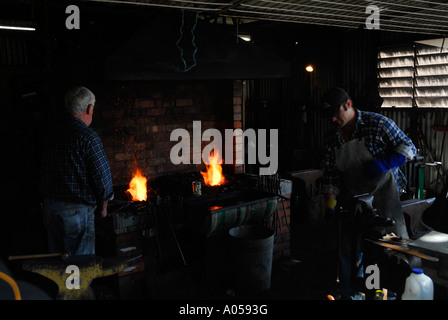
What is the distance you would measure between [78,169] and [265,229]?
2346mm

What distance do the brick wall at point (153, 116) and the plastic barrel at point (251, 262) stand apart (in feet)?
6.36

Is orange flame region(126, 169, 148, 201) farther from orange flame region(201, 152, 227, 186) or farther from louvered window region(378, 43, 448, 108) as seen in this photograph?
louvered window region(378, 43, 448, 108)

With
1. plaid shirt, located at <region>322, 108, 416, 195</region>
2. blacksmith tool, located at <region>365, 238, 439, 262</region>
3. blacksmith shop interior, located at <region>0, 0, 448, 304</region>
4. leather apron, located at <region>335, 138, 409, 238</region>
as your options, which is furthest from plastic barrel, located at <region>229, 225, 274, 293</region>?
blacksmith tool, located at <region>365, 238, 439, 262</region>

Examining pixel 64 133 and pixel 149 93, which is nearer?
pixel 64 133

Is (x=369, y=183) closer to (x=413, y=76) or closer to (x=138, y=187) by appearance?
(x=138, y=187)

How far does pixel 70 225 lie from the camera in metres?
4.16

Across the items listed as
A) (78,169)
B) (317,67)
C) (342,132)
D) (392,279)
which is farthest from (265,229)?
(317,67)

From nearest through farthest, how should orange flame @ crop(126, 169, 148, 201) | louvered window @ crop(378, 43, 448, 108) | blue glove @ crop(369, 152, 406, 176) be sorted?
blue glove @ crop(369, 152, 406, 176)
orange flame @ crop(126, 169, 148, 201)
louvered window @ crop(378, 43, 448, 108)

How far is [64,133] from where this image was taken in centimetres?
409

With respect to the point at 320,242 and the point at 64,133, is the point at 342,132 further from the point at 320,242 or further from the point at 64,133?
the point at 64,133

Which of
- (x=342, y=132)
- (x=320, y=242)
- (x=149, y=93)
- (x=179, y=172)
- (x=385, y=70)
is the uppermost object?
(x=385, y=70)

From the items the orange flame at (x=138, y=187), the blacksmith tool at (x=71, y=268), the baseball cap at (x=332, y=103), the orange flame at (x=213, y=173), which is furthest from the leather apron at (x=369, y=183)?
→ the blacksmith tool at (x=71, y=268)

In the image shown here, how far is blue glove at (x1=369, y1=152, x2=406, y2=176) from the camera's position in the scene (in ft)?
13.8

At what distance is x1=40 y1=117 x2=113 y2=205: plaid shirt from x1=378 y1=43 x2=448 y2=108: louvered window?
23.2ft
